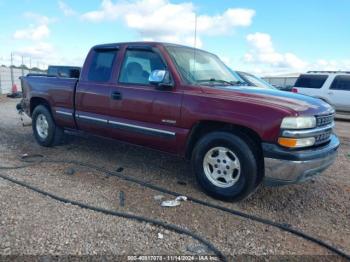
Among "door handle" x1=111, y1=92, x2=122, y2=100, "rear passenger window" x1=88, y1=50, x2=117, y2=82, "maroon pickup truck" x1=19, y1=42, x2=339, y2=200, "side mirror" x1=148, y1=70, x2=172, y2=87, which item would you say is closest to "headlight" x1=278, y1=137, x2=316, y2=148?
"maroon pickup truck" x1=19, y1=42, x2=339, y2=200

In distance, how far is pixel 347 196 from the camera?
4199 millimetres

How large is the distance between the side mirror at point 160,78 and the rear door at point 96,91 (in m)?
0.93

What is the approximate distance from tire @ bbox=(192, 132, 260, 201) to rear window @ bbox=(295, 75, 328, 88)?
34.5ft

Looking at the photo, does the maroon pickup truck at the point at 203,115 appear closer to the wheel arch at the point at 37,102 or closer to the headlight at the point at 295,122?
the headlight at the point at 295,122

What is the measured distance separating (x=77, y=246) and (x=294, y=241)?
6.61 feet

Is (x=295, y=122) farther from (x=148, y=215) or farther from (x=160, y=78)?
(x=148, y=215)

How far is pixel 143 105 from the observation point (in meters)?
4.39

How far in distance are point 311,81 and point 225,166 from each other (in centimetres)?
1069

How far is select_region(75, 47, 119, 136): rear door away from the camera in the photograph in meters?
4.92

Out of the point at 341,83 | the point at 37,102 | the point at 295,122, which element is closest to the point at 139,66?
the point at 295,122

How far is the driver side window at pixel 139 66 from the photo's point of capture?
177 inches

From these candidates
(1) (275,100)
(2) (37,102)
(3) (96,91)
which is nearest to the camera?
(1) (275,100)

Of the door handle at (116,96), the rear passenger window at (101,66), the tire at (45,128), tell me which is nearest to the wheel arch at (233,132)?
the door handle at (116,96)

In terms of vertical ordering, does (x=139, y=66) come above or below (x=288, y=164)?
above
